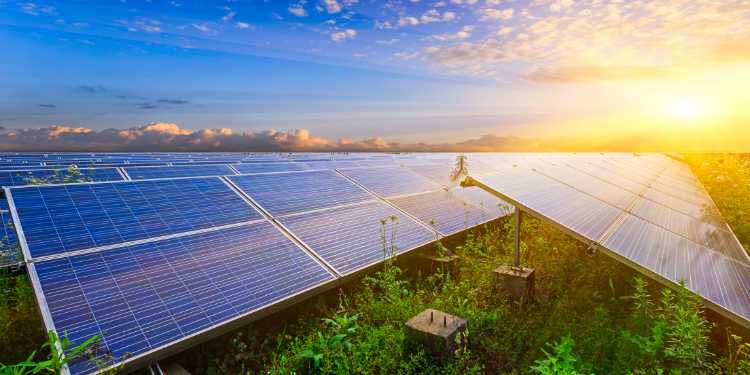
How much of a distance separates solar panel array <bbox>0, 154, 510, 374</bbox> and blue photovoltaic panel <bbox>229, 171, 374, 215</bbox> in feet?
0.17

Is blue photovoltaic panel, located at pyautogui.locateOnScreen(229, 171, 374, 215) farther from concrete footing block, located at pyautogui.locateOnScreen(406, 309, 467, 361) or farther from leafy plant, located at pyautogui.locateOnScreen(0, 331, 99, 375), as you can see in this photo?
leafy plant, located at pyautogui.locateOnScreen(0, 331, 99, 375)

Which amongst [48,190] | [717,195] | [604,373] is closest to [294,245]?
[48,190]

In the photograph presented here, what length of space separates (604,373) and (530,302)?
7.05ft

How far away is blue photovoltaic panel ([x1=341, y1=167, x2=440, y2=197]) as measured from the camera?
1198 centimetres

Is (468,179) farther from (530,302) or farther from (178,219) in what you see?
(178,219)

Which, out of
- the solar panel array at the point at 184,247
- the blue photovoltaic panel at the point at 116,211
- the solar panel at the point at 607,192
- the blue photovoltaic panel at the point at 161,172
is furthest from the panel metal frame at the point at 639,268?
the blue photovoltaic panel at the point at 161,172

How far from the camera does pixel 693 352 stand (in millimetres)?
5121

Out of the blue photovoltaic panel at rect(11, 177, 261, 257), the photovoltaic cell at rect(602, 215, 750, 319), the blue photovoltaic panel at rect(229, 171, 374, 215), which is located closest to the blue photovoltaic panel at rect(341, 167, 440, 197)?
the blue photovoltaic panel at rect(229, 171, 374, 215)

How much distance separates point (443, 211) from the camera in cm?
1122

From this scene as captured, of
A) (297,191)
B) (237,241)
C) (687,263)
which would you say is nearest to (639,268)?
(687,263)

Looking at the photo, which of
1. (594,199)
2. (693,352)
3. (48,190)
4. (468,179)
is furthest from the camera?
(594,199)

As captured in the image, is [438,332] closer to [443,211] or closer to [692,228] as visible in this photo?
[443,211]

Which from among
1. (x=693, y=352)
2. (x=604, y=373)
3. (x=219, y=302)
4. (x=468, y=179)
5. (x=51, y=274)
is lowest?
(x=604, y=373)

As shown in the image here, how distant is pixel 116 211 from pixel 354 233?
450 cm
